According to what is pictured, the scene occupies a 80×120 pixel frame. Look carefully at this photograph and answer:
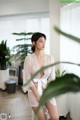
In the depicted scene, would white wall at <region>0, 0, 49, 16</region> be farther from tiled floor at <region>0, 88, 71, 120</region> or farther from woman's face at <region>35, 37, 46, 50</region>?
woman's face at <region>35, 37, 46, 50</region>

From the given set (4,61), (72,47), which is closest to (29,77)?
(72,47)

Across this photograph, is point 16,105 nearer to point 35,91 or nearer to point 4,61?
point 4,61

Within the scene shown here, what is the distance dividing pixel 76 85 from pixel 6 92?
4772 mm

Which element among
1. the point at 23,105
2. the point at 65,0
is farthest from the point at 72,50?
the point at 23,105

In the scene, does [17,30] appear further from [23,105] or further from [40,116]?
[40,116]

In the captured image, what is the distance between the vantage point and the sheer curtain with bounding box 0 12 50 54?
5.49 m

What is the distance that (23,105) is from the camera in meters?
4.28

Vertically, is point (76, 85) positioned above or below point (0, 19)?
below

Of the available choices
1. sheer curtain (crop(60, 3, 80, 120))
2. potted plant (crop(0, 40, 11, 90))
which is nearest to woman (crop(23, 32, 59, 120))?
sheer curtain (crop(60, 3, 80, 120))

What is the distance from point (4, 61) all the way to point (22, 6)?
1.57 m

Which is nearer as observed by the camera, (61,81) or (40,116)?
(61,81)

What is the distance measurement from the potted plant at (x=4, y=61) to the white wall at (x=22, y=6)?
3.33 ft

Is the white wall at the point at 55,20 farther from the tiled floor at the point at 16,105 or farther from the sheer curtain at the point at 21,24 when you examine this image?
the sheer curtain at the point at 21,24

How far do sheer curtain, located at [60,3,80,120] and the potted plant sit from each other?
1.79 meters
